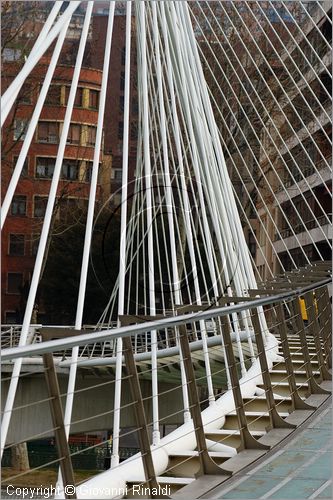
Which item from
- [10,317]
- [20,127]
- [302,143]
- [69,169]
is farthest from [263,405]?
[10,317]

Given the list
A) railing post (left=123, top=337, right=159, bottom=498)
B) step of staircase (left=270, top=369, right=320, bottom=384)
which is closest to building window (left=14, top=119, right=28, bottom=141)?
step of staircase (left=270, top=369, right=320, bottom=384)

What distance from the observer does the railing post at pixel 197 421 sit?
575 cm

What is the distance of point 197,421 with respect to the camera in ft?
19.2

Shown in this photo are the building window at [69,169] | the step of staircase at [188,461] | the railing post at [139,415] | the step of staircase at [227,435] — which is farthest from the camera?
the building window at [69,169]

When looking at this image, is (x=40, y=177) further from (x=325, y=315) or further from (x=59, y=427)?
(x=59, y=427)

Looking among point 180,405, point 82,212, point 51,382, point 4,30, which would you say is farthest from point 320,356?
point 82,212

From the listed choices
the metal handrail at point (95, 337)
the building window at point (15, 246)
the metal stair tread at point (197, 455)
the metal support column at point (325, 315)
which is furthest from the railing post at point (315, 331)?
the building window at point (15, 246)

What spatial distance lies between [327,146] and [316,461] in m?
26.7

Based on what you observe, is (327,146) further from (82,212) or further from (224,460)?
(224,460)

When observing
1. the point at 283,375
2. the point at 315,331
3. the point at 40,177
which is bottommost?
the point at 283,375

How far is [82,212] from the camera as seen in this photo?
3769cm

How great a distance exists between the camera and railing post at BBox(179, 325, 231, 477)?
18.9 ft

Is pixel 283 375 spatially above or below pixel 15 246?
below

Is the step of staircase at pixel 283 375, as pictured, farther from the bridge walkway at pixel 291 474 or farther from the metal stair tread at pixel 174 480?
the metal stair tread at pixel 174 480
